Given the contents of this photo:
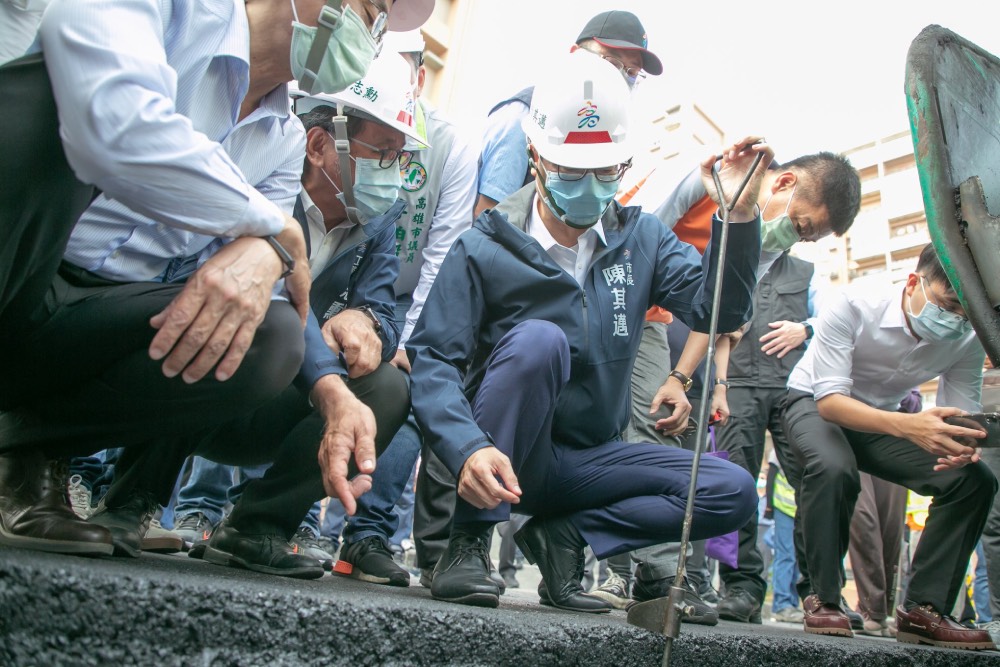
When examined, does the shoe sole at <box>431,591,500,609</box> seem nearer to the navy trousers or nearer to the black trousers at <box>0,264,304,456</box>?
the navy trousers

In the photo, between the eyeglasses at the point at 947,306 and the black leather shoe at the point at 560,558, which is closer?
the black leather shoe at the point at 560,558

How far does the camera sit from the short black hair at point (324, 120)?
2557 mm

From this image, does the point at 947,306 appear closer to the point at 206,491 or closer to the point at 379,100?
the point at 379,100

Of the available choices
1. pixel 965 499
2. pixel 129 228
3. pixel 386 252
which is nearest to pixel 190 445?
pixel 129 228

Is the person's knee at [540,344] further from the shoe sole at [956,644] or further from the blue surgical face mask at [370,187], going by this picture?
the shoe sole at [956,644]

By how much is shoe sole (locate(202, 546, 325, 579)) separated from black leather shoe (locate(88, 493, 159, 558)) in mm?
183

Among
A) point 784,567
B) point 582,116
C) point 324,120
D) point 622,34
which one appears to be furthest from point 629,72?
point 784,567

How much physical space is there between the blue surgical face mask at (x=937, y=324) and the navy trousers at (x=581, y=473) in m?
1.27

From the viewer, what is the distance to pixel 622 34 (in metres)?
3.70

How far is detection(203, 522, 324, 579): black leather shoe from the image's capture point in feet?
6.60

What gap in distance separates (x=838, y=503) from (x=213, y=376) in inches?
94.1

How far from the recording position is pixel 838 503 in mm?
3100

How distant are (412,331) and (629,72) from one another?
1768mm

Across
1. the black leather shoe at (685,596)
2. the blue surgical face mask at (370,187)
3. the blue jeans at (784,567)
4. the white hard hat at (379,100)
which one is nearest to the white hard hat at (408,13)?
the white hard hat at (379,100)
